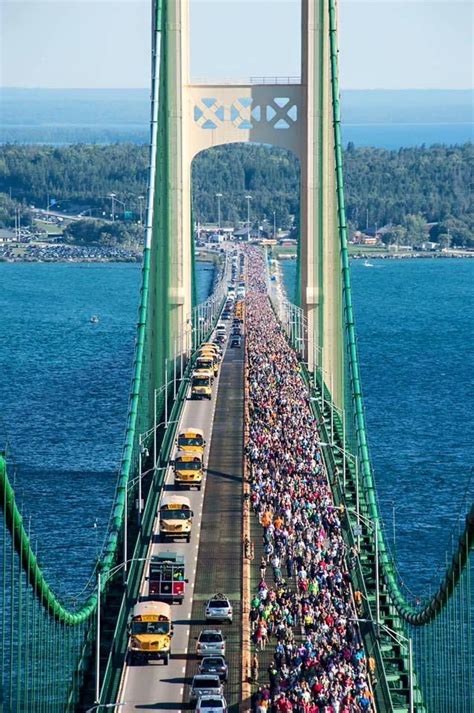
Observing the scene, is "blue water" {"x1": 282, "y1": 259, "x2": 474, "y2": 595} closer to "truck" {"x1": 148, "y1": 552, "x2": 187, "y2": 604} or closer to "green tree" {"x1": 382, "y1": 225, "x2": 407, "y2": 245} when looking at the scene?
"truck" {"x1": 148, "y1": 552, "x2": 187, "y2": 604}

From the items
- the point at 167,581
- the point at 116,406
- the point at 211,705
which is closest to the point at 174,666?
the point at 211,705

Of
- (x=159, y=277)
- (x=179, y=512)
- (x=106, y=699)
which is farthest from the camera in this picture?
(x=159, y=277)

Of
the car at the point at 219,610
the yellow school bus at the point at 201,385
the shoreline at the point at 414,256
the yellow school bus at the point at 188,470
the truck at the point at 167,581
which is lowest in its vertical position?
the car at the point at 219,610

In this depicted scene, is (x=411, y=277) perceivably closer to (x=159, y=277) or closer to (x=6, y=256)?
(x=6, y=256)

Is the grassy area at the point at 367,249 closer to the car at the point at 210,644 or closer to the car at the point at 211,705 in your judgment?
the car at the point at 210,644

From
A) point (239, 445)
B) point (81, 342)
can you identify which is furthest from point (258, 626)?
point (81, 342)

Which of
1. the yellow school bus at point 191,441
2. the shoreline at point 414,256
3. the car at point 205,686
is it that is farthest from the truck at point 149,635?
the shoreline at point 414,256
